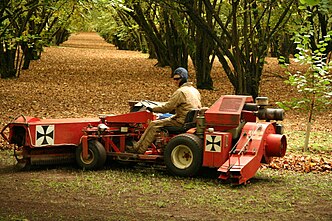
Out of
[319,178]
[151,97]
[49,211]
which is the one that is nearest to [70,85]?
[151,97]

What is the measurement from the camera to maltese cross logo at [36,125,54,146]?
33.6 ft

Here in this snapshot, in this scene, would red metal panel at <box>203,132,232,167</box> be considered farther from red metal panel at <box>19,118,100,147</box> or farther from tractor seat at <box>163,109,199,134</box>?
red metal panel at <box>19,118,100,147</box>

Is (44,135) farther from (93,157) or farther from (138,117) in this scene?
(138,117)

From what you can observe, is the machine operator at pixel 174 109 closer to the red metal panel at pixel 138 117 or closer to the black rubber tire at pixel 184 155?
the red metal panel at pixel 138 117

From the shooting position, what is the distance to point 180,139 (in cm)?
959

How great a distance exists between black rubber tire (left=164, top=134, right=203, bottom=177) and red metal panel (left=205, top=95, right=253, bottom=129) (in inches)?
14.4

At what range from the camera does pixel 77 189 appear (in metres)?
8.80

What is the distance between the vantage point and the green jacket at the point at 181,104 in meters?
10.0

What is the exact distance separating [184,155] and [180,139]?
0.28 metres

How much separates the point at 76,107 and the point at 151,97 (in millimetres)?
3279

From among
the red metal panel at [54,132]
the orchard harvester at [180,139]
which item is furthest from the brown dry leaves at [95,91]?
the red metal panel at [54,132]

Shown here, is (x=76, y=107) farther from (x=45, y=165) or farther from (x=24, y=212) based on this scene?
(x=24, y=212)

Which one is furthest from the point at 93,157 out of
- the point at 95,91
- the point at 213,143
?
the point at 95,91

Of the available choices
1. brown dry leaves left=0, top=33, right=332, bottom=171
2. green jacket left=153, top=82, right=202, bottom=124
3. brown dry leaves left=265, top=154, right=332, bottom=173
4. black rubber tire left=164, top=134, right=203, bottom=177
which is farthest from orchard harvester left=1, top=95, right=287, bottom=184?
brown dry leaves left=0, top=33, right=332, bottom=171
